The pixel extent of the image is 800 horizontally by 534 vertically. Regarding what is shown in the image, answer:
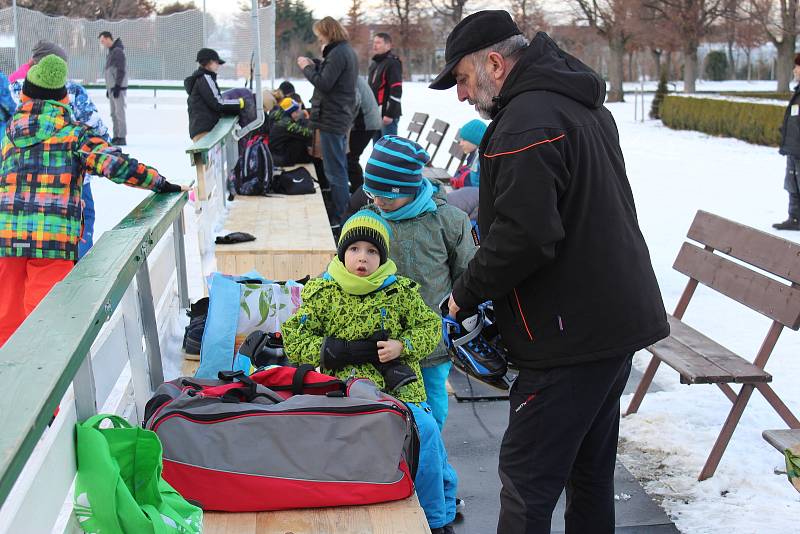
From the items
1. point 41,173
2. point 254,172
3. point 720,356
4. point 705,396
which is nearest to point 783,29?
→ point 254,172

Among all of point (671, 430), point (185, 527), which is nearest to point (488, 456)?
point (671, 430)

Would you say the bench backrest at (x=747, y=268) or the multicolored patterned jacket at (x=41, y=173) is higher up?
the multicolored patterned jacket at (x=41, y=173)

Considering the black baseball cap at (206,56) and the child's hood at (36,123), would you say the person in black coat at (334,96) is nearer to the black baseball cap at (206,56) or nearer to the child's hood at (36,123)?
the black baseball cap at (206,56)

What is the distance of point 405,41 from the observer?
201 feet

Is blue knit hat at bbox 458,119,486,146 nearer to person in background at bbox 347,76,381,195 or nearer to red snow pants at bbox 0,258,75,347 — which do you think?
person in background at bbox 347,76,381,195

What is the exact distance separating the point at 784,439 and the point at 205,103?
797 cm

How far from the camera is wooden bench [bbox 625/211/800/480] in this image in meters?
4.42

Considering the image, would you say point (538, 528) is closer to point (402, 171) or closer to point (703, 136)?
point (402, 171)

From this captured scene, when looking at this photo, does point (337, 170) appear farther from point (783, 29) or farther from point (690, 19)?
point (690, 19)

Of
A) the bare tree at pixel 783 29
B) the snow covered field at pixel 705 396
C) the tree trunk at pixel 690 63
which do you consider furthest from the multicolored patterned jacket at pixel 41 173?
the tree trunk at pixel 690 63

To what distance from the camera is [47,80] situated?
518 cm

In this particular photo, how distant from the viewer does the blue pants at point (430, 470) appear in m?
3.43

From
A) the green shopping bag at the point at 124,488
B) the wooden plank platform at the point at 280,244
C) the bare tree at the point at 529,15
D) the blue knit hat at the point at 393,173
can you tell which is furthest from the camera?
the bare tree at the point at 529,15

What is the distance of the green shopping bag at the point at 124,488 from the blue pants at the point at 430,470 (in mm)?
1102
